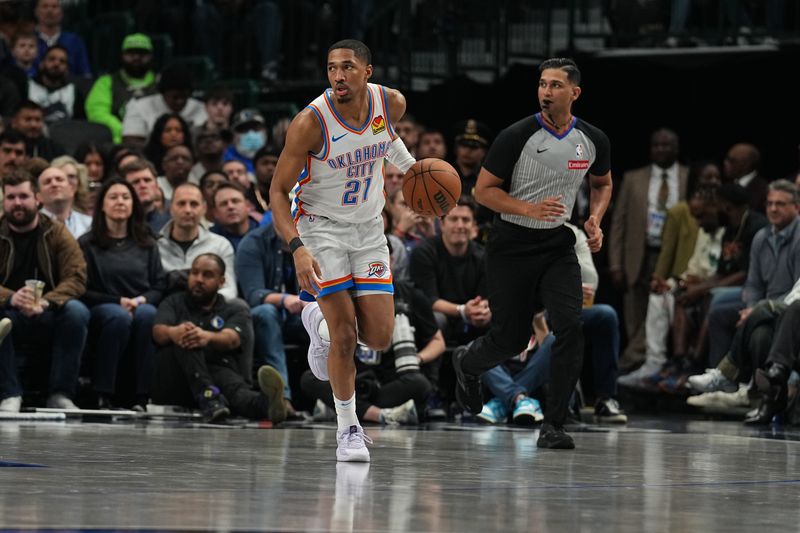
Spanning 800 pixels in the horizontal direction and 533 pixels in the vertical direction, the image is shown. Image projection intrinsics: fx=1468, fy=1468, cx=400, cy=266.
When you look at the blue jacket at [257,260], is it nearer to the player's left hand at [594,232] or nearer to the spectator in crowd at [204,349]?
the spectator in crowd at [204,349]

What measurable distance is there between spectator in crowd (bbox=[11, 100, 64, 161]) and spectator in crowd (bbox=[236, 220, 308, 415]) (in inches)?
100

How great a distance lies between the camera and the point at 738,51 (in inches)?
584

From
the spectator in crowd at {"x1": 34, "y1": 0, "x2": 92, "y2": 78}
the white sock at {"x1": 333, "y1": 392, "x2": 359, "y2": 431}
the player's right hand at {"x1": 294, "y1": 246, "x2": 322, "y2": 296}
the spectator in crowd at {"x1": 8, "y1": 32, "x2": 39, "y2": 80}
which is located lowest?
the white sock at {"x1": 333, "y1": 392, "x2": 359, "y2": 431}

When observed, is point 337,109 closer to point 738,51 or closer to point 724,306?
point 724,306

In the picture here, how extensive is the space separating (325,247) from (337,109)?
68 cm

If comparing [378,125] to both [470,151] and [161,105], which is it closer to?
[470,151]

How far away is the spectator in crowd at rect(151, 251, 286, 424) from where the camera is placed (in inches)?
400

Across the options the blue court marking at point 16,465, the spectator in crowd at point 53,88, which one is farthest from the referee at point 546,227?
the spectator in crowd at point 53,88

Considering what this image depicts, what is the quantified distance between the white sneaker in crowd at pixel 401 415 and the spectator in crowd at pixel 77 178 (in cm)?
323

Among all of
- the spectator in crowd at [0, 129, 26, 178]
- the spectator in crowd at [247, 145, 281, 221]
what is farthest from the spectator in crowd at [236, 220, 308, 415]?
the spectator in crowd at [0, 129, 26, 178]

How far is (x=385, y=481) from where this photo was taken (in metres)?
6.32

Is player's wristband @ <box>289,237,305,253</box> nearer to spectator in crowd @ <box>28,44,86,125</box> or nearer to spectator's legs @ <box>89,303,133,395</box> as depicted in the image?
spectator's legs @ <box>89,303,133,395</box>

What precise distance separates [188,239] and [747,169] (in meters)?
5.39

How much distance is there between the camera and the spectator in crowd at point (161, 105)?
13883mm
